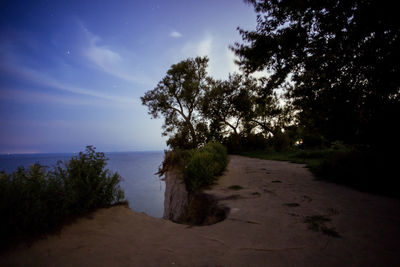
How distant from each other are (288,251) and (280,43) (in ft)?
22.7

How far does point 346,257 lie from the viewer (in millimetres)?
1845

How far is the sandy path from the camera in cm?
187

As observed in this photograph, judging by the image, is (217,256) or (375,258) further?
(217,256)

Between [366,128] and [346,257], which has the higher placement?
[366,128]

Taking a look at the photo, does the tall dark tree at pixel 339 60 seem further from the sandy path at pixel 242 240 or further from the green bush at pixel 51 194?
the green bush at pixel 51 194

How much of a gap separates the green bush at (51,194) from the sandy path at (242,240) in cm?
23

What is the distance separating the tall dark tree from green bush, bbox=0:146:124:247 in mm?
6487

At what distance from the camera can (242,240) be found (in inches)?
90.6

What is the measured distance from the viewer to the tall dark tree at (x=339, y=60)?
4484 millimetres

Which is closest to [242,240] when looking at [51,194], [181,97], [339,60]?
[51,194]

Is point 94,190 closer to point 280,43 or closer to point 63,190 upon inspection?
point 63,190

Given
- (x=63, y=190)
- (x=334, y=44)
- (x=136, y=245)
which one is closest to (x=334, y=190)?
(x=334, y=44)

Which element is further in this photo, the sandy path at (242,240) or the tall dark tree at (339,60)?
the tall dark tree at (339,60)

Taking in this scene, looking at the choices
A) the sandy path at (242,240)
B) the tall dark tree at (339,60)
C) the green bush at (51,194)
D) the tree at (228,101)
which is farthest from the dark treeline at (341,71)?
the tree at (228,101)
